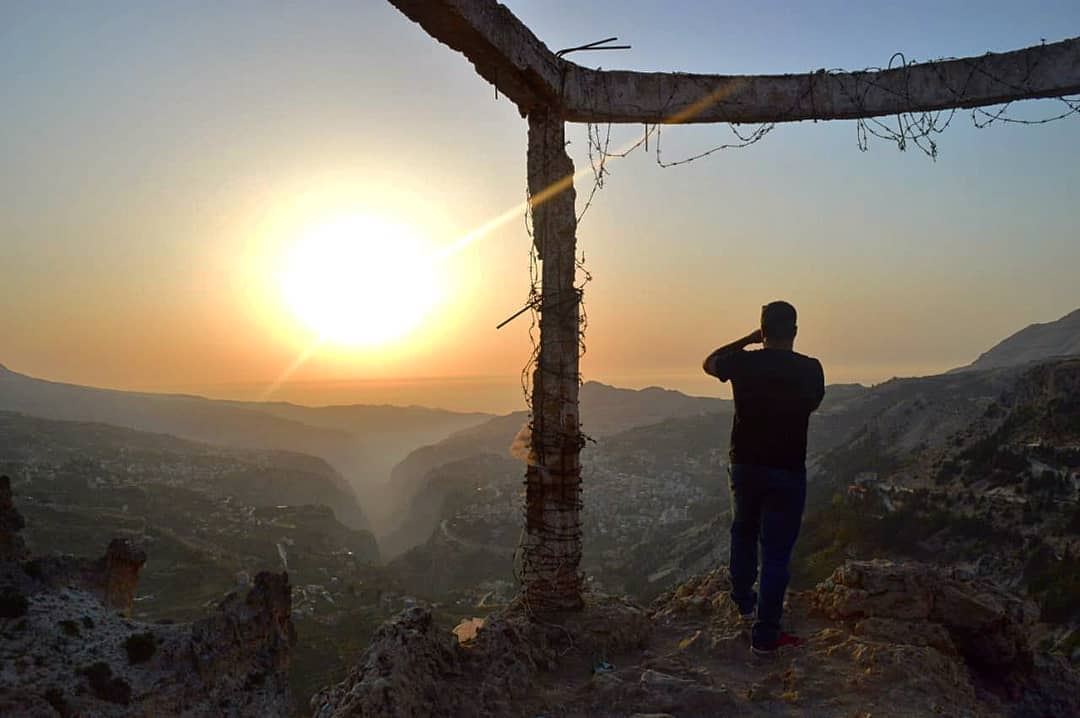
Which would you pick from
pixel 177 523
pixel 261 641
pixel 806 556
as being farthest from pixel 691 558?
pixel 177 523

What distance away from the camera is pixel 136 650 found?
9203 mm

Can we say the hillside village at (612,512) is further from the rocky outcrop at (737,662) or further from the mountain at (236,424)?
the mountain at (236,424)

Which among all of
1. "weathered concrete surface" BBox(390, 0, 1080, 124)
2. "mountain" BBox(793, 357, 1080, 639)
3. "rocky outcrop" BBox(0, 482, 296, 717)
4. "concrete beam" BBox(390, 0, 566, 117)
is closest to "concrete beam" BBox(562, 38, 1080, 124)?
"weathered concrete surface" BBox(390, 0, 1080, 124)

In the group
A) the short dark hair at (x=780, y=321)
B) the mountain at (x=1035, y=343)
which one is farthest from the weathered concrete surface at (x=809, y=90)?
the mountain at (x=1035, y=343)

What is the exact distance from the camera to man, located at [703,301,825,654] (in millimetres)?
4176

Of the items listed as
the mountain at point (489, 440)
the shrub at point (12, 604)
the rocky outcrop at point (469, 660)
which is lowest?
the mountain at point (489, 440)

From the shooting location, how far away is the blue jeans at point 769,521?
4160 millimetres

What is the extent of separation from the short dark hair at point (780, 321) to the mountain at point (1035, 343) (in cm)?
10831

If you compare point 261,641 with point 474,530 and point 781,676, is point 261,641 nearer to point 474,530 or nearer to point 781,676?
point 781,676

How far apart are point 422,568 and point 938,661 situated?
158 ft

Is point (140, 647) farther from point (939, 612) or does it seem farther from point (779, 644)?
point (939, 612)

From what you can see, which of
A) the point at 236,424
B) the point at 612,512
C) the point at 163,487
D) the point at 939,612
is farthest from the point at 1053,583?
the point at 236,424

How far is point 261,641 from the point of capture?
9.14 metres

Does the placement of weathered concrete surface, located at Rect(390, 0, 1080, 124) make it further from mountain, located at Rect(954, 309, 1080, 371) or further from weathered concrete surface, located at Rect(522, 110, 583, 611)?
mountain, located at Rect(954, 309, 1080, 371)
